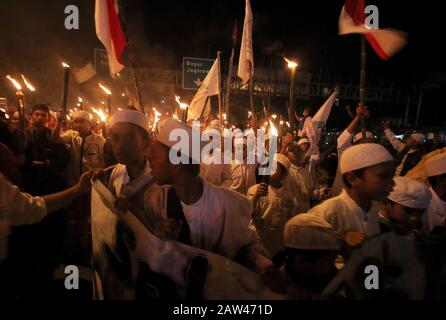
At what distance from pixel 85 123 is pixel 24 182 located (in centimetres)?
231

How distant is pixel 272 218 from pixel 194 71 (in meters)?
16.3

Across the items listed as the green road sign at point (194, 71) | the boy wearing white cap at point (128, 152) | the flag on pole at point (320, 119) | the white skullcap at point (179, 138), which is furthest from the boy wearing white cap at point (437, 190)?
the green road sign at point (194, 71)

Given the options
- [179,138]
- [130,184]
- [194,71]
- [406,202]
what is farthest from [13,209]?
[194,71]

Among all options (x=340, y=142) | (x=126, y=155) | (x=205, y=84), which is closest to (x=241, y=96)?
(x=205, y=84)

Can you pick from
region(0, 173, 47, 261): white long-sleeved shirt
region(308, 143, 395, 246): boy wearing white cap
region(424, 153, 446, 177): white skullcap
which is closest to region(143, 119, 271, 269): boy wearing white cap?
region(308, 143, 395, 246): boy wearing white cap

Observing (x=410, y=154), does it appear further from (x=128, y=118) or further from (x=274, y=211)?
(x=128, y=118)

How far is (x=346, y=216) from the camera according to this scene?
2.51 m

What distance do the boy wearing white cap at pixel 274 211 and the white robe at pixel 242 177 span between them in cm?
111

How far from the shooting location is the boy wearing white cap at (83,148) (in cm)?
664

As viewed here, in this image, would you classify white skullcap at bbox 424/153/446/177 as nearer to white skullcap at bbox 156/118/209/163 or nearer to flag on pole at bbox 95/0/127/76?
white skullcap at bbox 156/118/209/163

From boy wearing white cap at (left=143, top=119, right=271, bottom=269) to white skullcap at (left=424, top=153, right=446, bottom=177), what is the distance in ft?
7.09

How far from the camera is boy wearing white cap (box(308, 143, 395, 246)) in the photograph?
2.47 meters

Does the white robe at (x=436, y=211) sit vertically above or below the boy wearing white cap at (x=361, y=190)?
below

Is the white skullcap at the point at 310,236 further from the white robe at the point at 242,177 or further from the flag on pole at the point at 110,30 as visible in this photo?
the white robe at the point at 242,177
